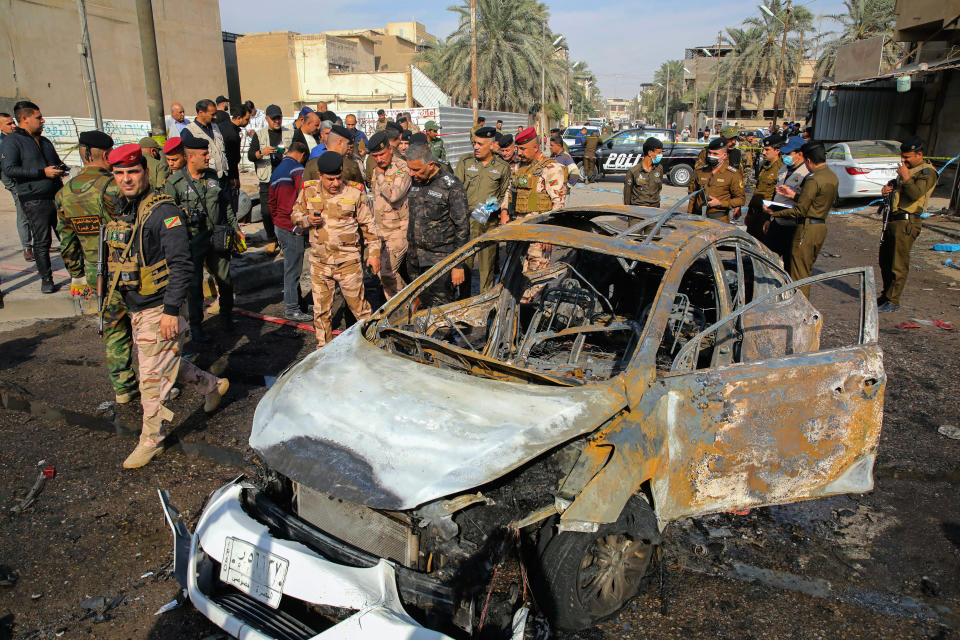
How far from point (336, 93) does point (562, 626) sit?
35.7m

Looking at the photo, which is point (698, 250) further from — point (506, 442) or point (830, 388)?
point (506, 442)

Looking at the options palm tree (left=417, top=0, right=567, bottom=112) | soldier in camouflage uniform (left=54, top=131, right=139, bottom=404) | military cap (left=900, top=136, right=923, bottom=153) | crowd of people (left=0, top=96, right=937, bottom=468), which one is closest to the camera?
crowd of people (left=0, top=96, right=937, bottom=468)

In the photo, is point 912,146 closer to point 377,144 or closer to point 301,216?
point 377,144

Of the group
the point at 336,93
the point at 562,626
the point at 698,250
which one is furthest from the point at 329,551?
the point at 336,93

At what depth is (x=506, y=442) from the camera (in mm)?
2334

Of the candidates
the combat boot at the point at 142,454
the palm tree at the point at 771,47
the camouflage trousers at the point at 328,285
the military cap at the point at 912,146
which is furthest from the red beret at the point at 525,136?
the palm tree at the point at 771,47

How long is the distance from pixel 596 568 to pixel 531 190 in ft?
15.5

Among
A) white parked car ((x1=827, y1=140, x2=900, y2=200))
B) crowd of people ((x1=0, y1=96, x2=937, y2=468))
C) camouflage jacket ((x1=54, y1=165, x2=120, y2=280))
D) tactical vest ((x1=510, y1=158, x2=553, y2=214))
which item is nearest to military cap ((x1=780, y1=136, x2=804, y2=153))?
crowd of people ((x1=0, y1=96, x2=937, y2=468))

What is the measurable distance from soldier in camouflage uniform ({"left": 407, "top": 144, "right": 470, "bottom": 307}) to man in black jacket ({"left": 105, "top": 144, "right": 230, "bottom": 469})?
7.57ft

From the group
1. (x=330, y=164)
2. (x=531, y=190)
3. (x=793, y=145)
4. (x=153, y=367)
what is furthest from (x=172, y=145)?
(x=793, y=145)

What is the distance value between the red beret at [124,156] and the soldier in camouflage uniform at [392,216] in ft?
8.38

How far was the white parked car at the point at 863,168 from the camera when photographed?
14.4 m

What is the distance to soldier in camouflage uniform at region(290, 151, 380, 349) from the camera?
5.27m

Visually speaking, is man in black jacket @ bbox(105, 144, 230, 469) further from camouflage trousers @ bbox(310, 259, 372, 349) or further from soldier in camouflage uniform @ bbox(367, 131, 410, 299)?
soldier in camouflage uniform @ bbox(367, 131, 410, 299)
